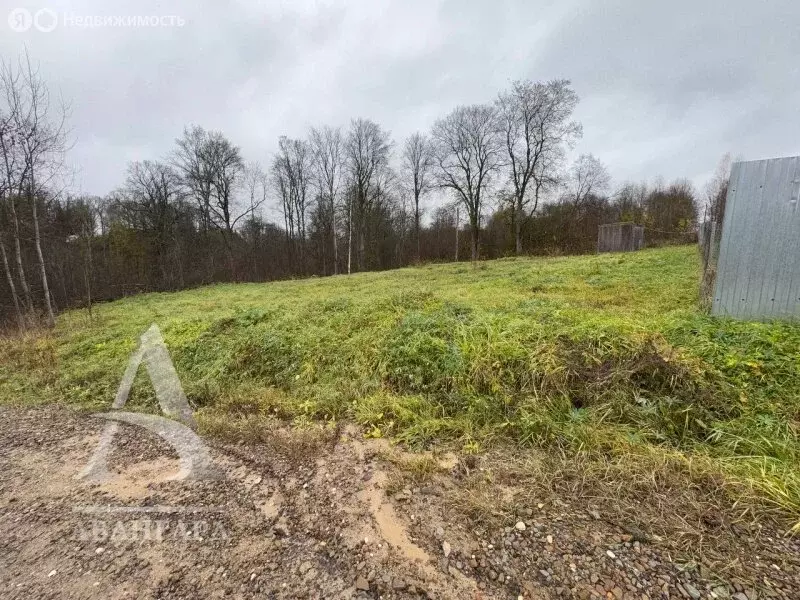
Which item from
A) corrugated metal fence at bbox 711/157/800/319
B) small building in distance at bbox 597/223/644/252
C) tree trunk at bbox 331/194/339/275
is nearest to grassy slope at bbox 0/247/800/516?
corrugated metal fence at bbox 711/157/800/319

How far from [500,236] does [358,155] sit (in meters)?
14.3

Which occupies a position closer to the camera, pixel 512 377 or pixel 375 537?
Result: pixel 375 537

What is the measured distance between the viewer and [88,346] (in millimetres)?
6230

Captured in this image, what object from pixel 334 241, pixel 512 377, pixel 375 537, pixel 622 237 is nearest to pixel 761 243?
pixel 512 377

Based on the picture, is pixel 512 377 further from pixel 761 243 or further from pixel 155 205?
pixel 155 205

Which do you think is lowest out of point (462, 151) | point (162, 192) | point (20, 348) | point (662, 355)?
point (20, 348)

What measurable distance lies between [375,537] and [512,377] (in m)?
1.99

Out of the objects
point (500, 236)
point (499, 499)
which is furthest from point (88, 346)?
point (500, 236)

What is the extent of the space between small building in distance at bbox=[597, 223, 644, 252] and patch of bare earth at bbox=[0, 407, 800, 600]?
70.5 feet

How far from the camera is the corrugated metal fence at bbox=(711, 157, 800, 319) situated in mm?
3266

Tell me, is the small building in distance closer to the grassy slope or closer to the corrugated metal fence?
the grassy slope

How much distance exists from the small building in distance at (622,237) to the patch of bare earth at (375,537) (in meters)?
21.5

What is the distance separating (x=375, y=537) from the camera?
6.14 ft

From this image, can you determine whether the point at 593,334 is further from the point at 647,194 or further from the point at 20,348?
the point at 647,194
